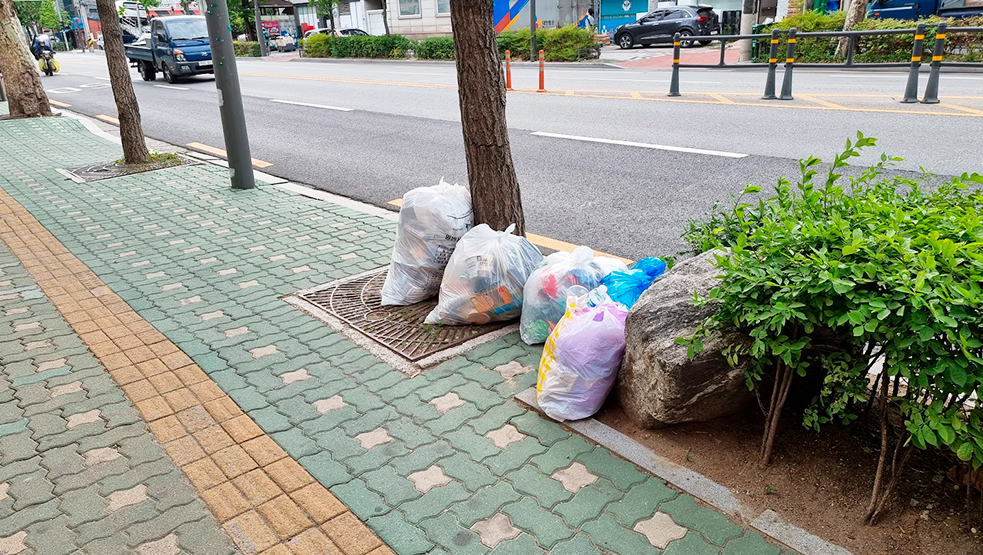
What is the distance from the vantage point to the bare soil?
8.30 feet

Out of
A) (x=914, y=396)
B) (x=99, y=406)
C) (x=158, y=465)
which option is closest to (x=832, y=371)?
(x=914, y=396)

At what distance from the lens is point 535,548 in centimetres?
263

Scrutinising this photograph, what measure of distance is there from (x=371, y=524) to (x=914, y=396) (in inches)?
77.4

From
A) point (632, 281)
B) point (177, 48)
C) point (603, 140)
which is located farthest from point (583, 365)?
point (177, 48)

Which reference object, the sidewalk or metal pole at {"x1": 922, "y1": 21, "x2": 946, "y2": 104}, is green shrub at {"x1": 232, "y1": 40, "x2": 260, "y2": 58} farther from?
the sidewalk

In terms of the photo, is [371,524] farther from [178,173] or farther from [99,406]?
[178,173]

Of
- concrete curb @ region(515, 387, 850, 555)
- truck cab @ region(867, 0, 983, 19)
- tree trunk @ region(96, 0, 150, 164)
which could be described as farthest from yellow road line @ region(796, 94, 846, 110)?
truck cab @ region(867, 0, 983, 19)

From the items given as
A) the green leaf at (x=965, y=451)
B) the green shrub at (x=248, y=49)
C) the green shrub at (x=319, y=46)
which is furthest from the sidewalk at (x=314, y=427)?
the green shrub at (x=248, y=49)

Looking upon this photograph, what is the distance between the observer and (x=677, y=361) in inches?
117

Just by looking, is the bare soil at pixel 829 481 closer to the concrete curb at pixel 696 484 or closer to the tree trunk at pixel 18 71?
the concrete curb at pixel 696 484

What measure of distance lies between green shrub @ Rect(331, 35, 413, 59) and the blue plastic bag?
1234 inches

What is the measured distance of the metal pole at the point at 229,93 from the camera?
25.0 feet

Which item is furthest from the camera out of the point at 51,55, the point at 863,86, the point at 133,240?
the point at 51,55

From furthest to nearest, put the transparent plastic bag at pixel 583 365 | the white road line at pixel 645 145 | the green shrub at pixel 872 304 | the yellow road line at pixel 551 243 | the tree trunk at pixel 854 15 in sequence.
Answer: the tree trunk at pixel 854 15, the white road line at pixel 645 145, the yellow road line at pixel 551 243, the transparent plastic bag at pixel 583 365, the green shrub at pixel 872 304
